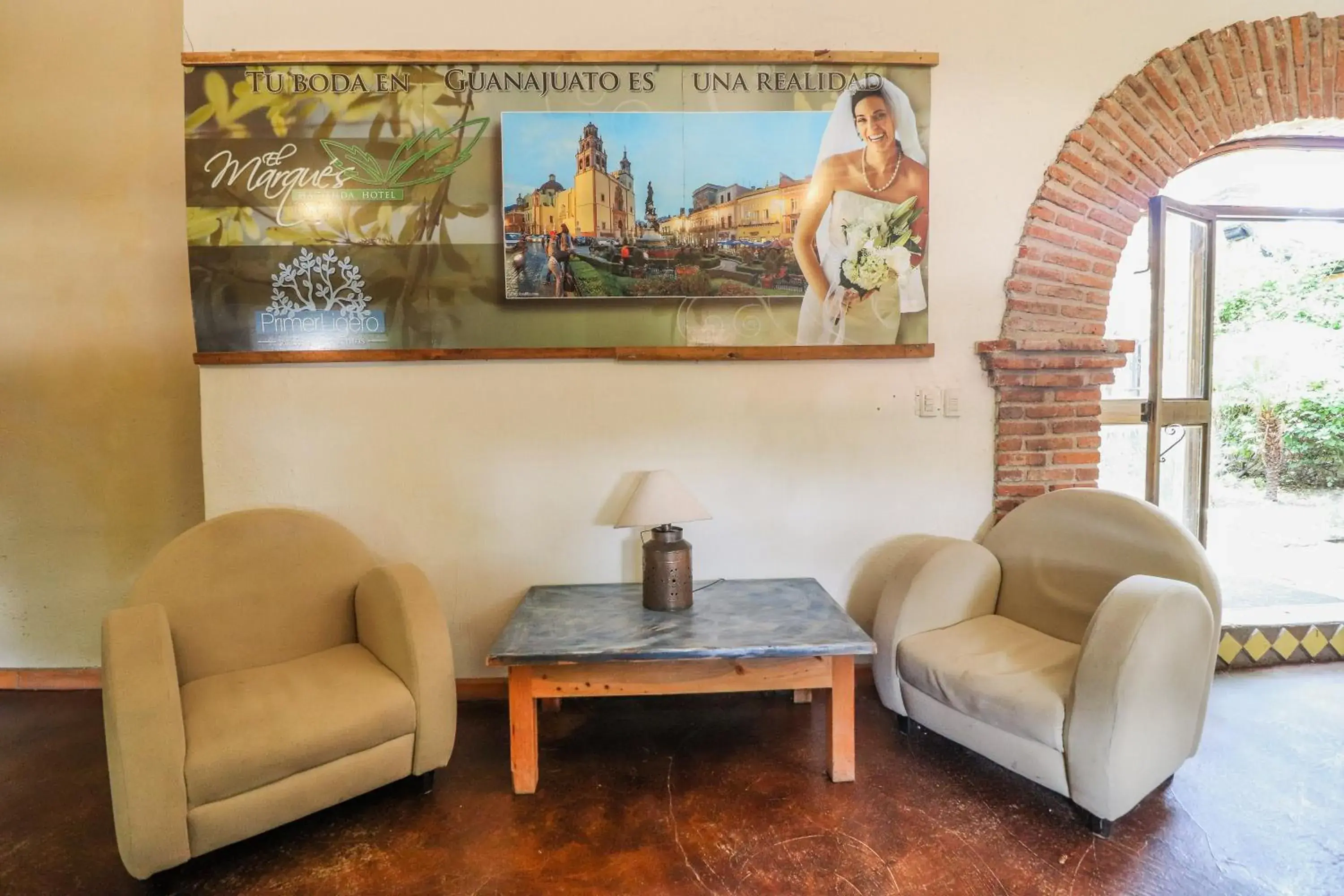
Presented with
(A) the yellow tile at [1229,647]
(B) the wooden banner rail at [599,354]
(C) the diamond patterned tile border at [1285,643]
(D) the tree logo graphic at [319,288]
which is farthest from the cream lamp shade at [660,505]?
(C) the diamond patterned tile border at [1285,643]

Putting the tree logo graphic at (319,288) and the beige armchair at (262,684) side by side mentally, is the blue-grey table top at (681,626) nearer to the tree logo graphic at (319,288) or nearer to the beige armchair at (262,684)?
the beige armchair at (262,684)

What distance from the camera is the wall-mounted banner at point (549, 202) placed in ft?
8.66

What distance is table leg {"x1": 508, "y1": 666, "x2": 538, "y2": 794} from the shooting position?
212 centimetres

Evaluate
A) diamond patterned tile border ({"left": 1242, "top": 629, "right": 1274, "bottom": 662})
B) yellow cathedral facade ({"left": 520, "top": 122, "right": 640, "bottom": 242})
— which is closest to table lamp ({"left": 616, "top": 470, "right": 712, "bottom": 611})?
yellow cathedral facade ({"left": 520, "top": 122, "right": 640, "bottom": 242})

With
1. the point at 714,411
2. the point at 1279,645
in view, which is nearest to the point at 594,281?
the point at 714,411

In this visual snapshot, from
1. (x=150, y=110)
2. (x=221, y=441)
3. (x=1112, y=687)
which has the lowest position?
(x=1112, y=687)

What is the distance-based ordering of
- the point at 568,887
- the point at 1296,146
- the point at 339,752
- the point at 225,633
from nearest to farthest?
1. the point at 568,887
2. the point at 339,752
3. the point at 225,633
4. the point at 1296,146

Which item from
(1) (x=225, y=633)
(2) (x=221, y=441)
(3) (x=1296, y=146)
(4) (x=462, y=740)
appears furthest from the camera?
(3) (x=1296, y=146)

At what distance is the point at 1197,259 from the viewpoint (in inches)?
130

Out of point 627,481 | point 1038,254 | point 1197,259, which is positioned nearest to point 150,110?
point 627,481

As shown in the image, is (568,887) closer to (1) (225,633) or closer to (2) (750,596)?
(2) (750,596)

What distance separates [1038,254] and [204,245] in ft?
11.6

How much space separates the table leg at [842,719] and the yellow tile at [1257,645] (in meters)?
2.24

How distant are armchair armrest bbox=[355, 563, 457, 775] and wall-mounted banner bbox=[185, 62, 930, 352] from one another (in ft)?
3.53
